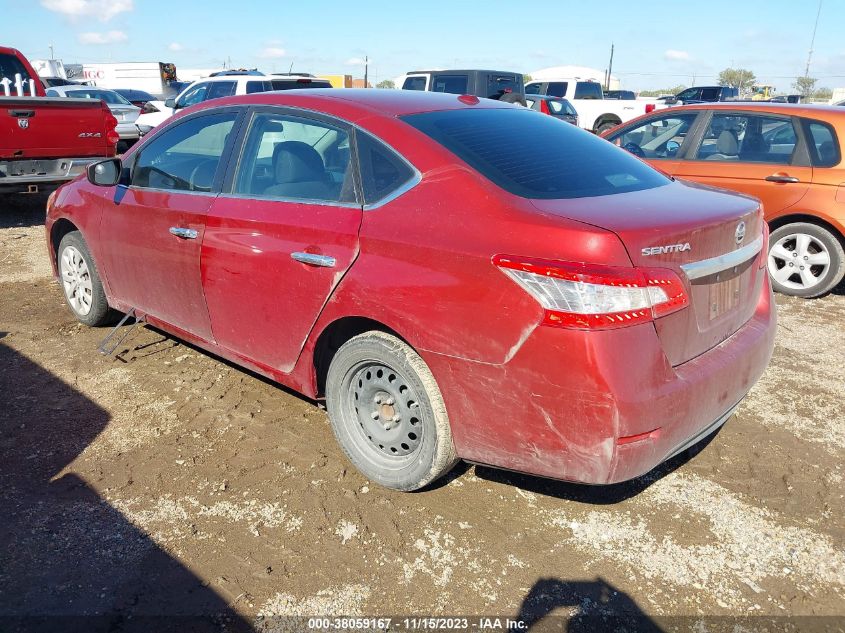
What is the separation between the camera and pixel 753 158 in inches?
249

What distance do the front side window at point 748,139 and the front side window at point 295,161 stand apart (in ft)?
15.2

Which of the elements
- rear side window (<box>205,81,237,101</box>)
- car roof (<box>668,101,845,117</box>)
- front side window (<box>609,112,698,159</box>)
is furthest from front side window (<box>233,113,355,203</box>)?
rear side window (<box>205,81,237,101</box>)

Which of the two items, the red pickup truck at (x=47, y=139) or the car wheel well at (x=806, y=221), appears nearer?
the car wheel well at (x=806, y=221)

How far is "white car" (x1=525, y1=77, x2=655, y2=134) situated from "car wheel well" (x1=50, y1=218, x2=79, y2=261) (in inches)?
668

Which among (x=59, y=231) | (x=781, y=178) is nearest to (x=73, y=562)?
(x=59, y=231)

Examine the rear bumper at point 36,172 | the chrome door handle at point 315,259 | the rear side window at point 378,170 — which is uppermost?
the rear side window at point 378,170

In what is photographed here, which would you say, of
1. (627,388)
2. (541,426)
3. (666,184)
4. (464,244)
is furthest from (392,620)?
(666,184)

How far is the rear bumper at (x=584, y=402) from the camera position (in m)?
2.30

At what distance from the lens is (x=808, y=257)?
240 inches

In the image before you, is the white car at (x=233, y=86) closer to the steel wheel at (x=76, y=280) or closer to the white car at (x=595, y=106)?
the steel wheel at (x=76, y=280)

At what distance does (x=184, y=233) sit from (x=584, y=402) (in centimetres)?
236

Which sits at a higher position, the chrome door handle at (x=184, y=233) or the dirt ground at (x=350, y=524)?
the chrome door handle at (x=184, y=233)

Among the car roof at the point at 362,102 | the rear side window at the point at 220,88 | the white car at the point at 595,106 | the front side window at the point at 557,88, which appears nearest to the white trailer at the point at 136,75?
the front side window at the point at 557,88

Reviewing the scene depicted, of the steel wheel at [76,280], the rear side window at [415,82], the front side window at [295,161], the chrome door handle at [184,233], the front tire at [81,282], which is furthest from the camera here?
the rear side window at [415,82]
